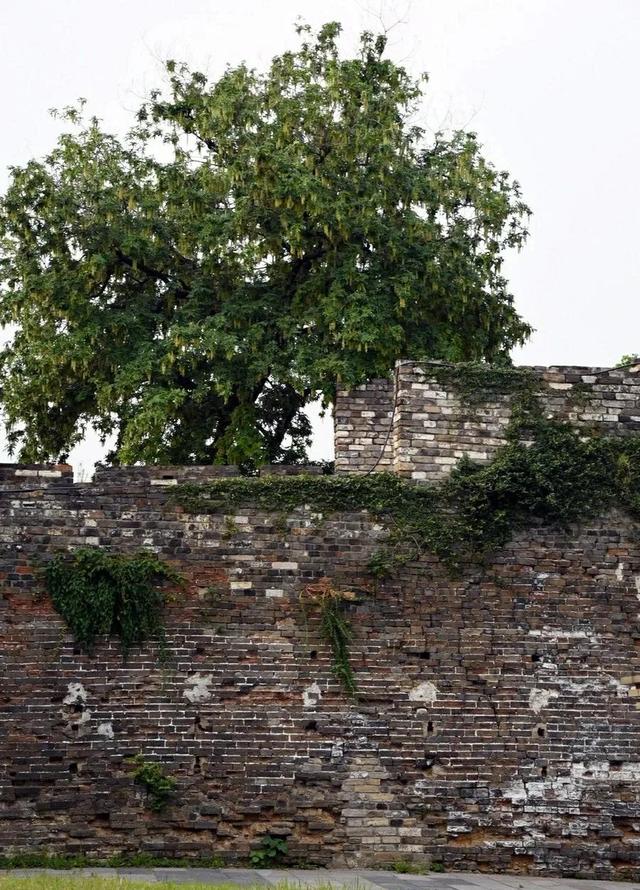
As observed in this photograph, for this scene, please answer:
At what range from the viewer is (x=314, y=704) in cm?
1039

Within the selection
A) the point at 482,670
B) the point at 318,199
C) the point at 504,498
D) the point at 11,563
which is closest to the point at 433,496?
the point at 504,498

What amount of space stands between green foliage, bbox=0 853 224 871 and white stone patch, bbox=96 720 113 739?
95 cm

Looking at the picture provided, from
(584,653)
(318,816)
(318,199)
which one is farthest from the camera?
(318,199)

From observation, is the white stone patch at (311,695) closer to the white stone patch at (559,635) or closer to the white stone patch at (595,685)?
the white stone patch at (559,635)

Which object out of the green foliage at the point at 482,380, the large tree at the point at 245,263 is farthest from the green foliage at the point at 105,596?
the large tree at the point at 245,263

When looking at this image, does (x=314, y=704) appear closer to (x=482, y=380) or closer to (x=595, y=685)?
(x=595, y=685)

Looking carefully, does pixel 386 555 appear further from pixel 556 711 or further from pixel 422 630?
pixel 556 711

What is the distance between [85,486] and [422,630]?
3.21 metres

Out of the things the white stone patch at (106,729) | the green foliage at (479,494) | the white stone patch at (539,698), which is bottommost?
the white stone patch at (106,729)

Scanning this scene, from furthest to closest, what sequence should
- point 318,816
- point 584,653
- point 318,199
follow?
1. point 318,199
2. point 584,653
3. point 318,816

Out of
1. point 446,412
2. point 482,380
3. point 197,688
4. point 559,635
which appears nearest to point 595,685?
point 559,635

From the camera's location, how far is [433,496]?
1103cm

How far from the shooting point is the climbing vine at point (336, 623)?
34.3 ft

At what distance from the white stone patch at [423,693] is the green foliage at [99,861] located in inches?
83.4
